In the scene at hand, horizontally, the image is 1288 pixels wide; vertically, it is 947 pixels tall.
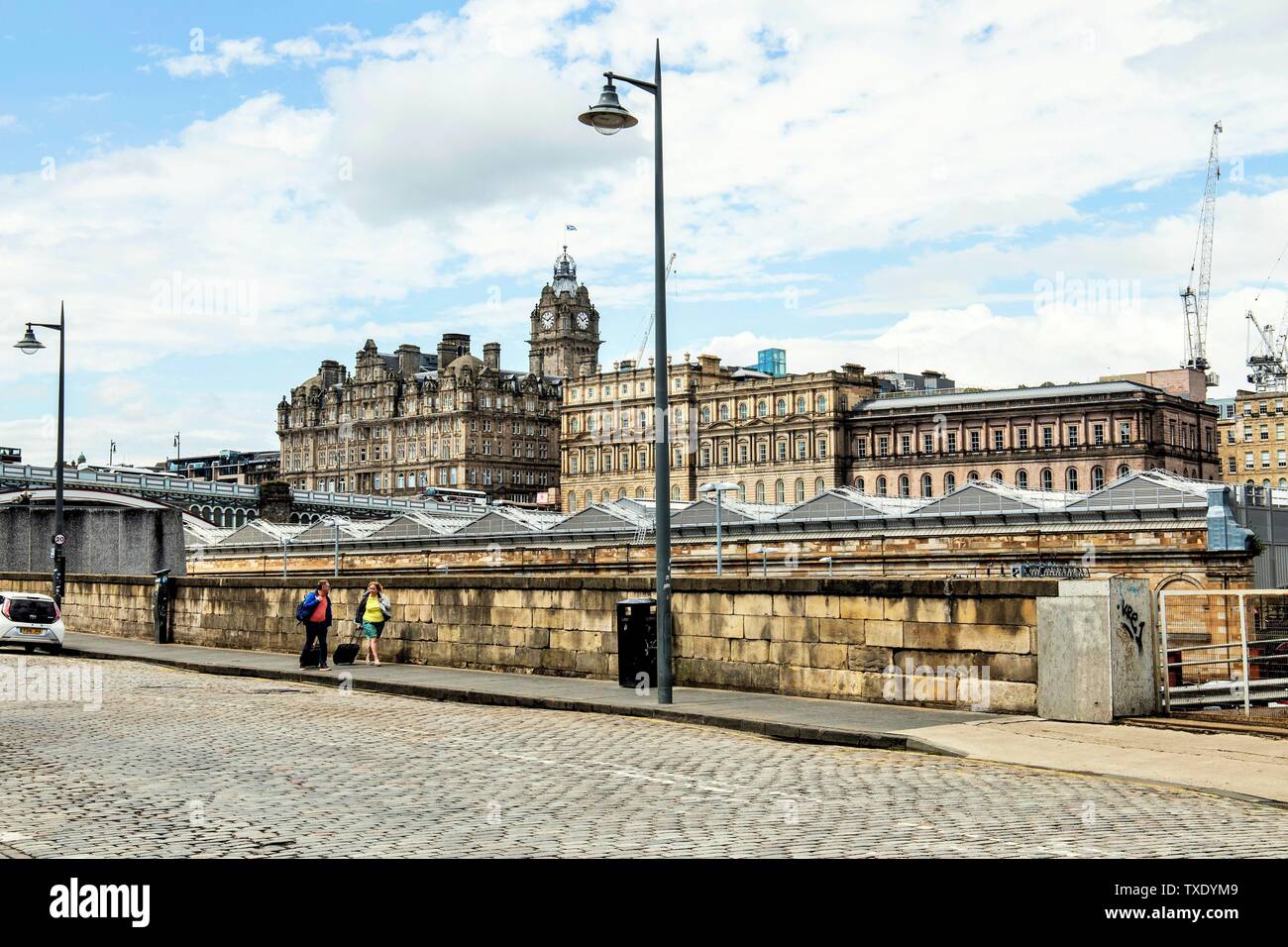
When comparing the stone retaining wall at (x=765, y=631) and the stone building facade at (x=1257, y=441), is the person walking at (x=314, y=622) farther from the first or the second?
the stone building facade at (x=1257, y=441)

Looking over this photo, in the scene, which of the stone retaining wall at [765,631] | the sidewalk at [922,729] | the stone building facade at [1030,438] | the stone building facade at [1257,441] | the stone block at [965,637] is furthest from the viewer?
the stone building facade at [1257,441]

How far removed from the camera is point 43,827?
29.0 ft

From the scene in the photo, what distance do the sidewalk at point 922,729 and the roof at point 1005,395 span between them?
4639 inches

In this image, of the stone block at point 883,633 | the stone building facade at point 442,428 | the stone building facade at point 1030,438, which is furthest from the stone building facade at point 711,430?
the stone block at point 883,633

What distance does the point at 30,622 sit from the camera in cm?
2980

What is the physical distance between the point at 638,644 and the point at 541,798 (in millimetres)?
9393

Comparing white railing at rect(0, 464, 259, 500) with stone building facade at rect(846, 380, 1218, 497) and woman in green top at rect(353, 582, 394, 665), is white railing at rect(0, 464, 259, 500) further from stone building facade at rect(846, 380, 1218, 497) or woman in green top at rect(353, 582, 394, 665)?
woman in green top at rect(353, 582, 394, 665)

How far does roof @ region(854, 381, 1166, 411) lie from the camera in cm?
13062

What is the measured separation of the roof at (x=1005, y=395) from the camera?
13062 centimetres

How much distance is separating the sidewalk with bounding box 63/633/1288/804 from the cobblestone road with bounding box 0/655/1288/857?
0.38 m

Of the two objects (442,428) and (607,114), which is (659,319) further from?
(442,428)

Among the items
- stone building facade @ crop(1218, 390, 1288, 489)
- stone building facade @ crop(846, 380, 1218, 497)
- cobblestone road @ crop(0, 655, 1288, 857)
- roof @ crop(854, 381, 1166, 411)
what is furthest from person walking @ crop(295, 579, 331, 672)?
stone building facade @ crop(1218, 390, 1288, 489)
